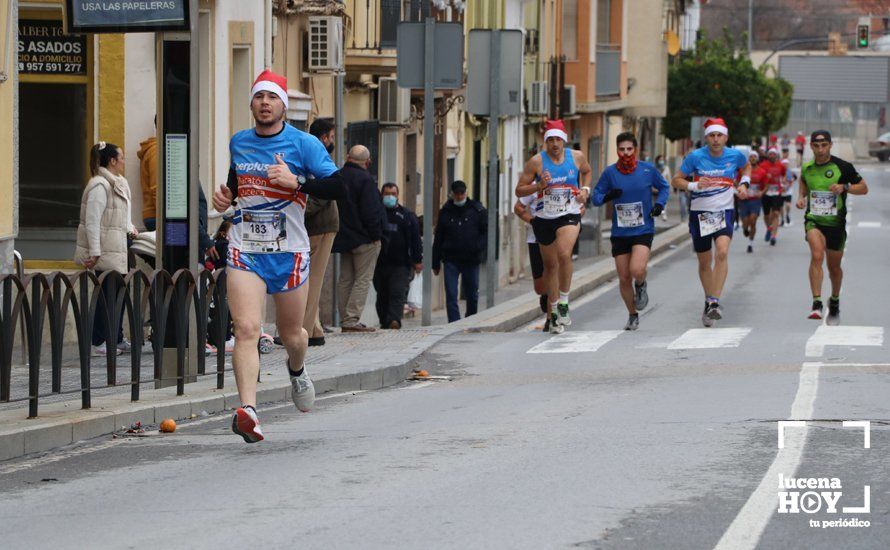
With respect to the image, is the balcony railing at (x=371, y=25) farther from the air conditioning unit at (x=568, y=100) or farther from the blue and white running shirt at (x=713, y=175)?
the air conditioning unit at (x=568, y=100)

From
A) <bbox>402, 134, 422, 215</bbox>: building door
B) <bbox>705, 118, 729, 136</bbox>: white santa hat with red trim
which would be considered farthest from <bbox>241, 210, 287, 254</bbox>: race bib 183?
<bbox>402, 134, 422, 215</bbox>: building door

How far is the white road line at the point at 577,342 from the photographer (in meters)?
16.2

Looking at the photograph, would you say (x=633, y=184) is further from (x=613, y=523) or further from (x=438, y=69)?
(x=613, y=523)

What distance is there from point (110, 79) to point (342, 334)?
313 centimetres

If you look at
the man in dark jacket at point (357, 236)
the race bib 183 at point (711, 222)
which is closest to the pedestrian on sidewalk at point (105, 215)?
the man in dark jacket at point (357, 236)

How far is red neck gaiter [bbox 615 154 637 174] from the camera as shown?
17562mm

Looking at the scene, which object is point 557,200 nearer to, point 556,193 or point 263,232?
point 556,193

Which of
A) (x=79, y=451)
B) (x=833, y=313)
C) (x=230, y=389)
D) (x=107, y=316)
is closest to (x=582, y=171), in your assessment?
(x=833, y=313)

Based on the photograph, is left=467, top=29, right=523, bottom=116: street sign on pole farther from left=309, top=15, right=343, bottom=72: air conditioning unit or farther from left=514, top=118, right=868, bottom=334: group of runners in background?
left=309, top=15, right=343, bottom=72: air conditioning unit

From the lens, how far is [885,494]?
7.95 meters

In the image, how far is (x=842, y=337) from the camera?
1670cm

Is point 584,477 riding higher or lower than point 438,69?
lower

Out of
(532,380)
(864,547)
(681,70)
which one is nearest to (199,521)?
(864,547)

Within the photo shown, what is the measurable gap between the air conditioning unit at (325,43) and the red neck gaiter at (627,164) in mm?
5859
